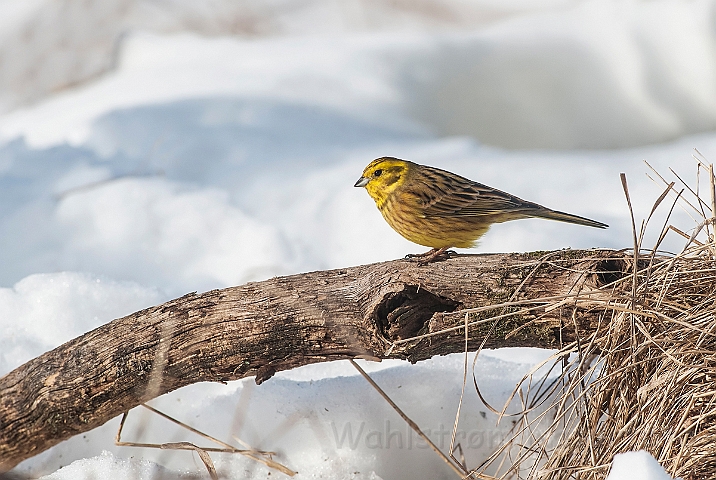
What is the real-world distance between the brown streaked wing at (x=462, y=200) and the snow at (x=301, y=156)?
0.71m

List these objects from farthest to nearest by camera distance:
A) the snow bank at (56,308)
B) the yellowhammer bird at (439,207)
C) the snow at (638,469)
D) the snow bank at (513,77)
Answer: the snow bank at (513,77) → the snow bank at (56,308) → the yellowhammer bird at (439,207) → the snow at (638,469)

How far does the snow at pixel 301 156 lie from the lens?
332 cm

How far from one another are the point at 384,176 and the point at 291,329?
1096 millimetres

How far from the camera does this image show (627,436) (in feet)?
8.06

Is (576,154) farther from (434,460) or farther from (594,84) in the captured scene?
(434,460)

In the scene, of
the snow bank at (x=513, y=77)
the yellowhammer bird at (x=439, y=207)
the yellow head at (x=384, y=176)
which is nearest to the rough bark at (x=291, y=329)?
the yellowhammer bird at (x=439, y=207)

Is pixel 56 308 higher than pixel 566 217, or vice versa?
pixel 56 308

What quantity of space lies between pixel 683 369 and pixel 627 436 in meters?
0.28

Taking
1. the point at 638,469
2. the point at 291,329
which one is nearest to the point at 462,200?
the point at 291,329

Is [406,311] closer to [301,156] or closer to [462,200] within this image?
[462,200]

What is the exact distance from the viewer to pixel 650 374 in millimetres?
2482


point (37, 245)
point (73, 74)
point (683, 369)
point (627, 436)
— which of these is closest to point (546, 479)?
point (627, 436)

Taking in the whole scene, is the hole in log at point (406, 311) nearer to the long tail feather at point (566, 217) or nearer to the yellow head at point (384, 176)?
the long tail feather at point (566, 217)

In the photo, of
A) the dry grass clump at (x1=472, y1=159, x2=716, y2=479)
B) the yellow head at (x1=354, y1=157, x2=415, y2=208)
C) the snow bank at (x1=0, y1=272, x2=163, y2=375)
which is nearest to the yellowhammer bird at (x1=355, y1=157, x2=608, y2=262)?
the yellow head at (x1=354, y1=157, x2=415, y2=208)
